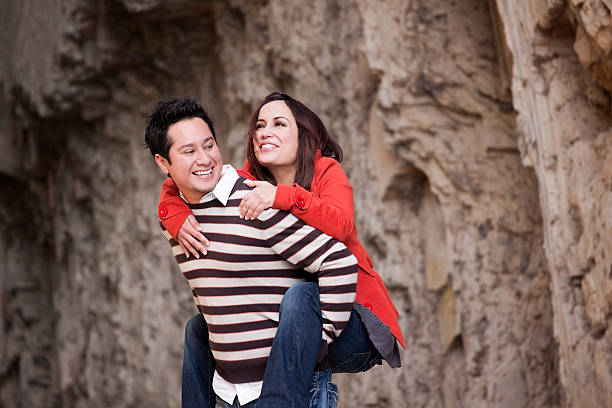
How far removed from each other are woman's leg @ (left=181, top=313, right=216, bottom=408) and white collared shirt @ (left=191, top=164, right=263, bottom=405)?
0.05 metres

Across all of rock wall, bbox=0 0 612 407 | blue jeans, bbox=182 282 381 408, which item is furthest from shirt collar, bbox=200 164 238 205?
rock wall, bbox=0 0 612 407

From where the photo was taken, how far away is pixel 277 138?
6.66 feet

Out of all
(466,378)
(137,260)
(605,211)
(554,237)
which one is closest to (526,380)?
(466,378)

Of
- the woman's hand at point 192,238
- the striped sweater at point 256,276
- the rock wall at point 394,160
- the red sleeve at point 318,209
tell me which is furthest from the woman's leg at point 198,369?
the rock wall at point 394,160

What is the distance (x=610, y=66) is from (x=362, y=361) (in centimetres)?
127

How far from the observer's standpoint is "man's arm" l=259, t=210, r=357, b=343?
5.77ft

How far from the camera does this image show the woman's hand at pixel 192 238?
184 centimetres

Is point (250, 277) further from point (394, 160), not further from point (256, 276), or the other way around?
point (394, 160)

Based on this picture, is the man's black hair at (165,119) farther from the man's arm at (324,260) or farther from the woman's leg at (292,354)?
the woman's leg at (292,354)

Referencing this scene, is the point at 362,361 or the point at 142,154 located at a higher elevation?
the point at 142,154

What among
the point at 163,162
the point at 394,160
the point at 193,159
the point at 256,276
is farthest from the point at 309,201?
the point at 394,160

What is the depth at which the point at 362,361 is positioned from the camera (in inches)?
74.8

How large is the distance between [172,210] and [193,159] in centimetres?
15

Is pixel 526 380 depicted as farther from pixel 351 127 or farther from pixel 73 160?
pixel 73 160
